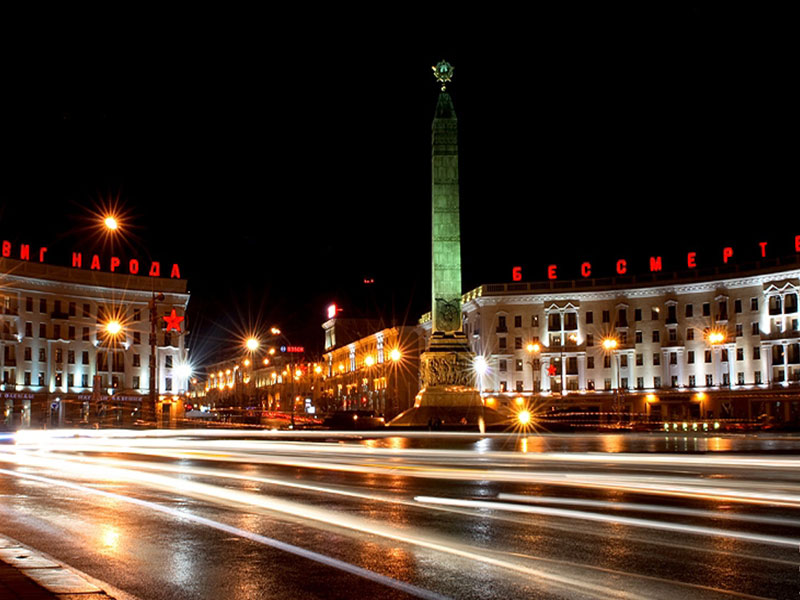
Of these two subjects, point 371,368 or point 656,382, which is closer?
point 656,382

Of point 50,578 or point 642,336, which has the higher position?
point 642,336

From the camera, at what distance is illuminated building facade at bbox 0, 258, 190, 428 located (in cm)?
8475

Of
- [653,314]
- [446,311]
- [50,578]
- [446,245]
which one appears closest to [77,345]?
[446,311]

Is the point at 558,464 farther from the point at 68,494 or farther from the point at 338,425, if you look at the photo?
the point at 338,425

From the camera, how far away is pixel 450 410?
56094 mm

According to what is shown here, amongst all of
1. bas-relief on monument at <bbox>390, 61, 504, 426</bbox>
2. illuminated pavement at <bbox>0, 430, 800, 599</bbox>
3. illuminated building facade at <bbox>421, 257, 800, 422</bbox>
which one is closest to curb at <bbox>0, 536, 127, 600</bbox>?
illuminated pavement at <bbox>0, 430, 800, 599</bbox>

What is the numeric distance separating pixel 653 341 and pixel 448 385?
45.0 metres

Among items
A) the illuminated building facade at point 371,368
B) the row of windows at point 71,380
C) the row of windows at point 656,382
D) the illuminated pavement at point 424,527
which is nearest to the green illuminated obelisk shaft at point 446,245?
the illuminated pavement at point 424,527

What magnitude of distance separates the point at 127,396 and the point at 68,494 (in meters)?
78.9

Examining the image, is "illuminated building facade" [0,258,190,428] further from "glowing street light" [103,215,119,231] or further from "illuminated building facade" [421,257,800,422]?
"glowing street light" [103,215,119,231]

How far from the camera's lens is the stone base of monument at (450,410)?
2176 inches

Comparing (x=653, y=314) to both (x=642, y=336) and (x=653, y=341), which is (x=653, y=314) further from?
(x=653, y=341)

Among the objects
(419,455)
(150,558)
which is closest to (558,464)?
(419,455)

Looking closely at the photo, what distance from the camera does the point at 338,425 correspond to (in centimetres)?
5488
